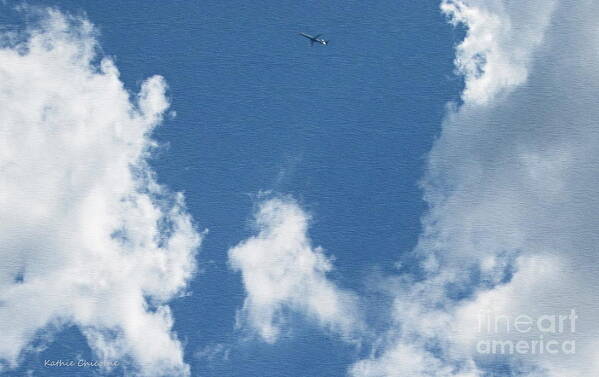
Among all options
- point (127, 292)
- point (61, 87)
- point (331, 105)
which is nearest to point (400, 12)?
point (331, 105)

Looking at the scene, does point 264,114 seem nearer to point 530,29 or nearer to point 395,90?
point 395,90

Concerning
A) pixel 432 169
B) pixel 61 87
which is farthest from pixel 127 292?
pixel 432 169

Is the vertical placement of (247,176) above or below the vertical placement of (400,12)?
below

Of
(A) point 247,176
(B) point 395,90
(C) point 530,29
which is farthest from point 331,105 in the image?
(C) point 530,29

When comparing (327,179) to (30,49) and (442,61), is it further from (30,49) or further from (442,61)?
(30,49)

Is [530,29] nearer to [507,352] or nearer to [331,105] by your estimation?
[331,105]

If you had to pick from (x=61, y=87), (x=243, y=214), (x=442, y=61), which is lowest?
(x=243, y=214)

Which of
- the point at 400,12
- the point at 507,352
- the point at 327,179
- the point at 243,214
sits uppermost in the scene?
the point at 400,12

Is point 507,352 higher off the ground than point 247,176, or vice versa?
point 247,176
